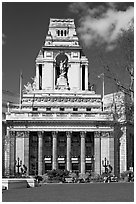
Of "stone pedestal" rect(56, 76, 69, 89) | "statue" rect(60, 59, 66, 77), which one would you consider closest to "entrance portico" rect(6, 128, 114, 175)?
"stone pedestal" rect(56, 76, 69, 89)

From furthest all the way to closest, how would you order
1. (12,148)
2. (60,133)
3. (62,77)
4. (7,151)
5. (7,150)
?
(62,77) < (60,133) < (7,150) < (7,151) < (12,148)

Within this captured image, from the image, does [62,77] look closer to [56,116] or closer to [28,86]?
[28,86]

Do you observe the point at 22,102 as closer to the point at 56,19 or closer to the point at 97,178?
the point at 56,19

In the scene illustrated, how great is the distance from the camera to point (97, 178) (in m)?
82.9

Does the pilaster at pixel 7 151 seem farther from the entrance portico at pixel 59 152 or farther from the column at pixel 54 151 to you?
the column at pixel 54 151

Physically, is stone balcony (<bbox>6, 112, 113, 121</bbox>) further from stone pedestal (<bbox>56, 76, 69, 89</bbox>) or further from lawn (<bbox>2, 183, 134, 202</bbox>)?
lawn (<bbox>2, 183, 134, 202</bbox>)

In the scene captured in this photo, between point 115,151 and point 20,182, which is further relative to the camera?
point 115,151

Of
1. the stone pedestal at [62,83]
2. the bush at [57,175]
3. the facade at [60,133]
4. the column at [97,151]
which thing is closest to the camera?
the bush at [57,175]

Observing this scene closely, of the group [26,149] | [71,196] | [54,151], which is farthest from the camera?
[26,149]

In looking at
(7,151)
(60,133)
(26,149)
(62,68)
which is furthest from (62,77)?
(7,151)

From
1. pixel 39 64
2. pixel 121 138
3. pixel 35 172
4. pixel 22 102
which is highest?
pixel 39 64

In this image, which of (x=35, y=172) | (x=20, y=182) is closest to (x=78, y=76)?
(x=35, y=172)

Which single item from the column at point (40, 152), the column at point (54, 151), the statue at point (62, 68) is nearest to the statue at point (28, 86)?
the statue at point (62, 68)

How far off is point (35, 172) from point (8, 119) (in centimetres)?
1239
